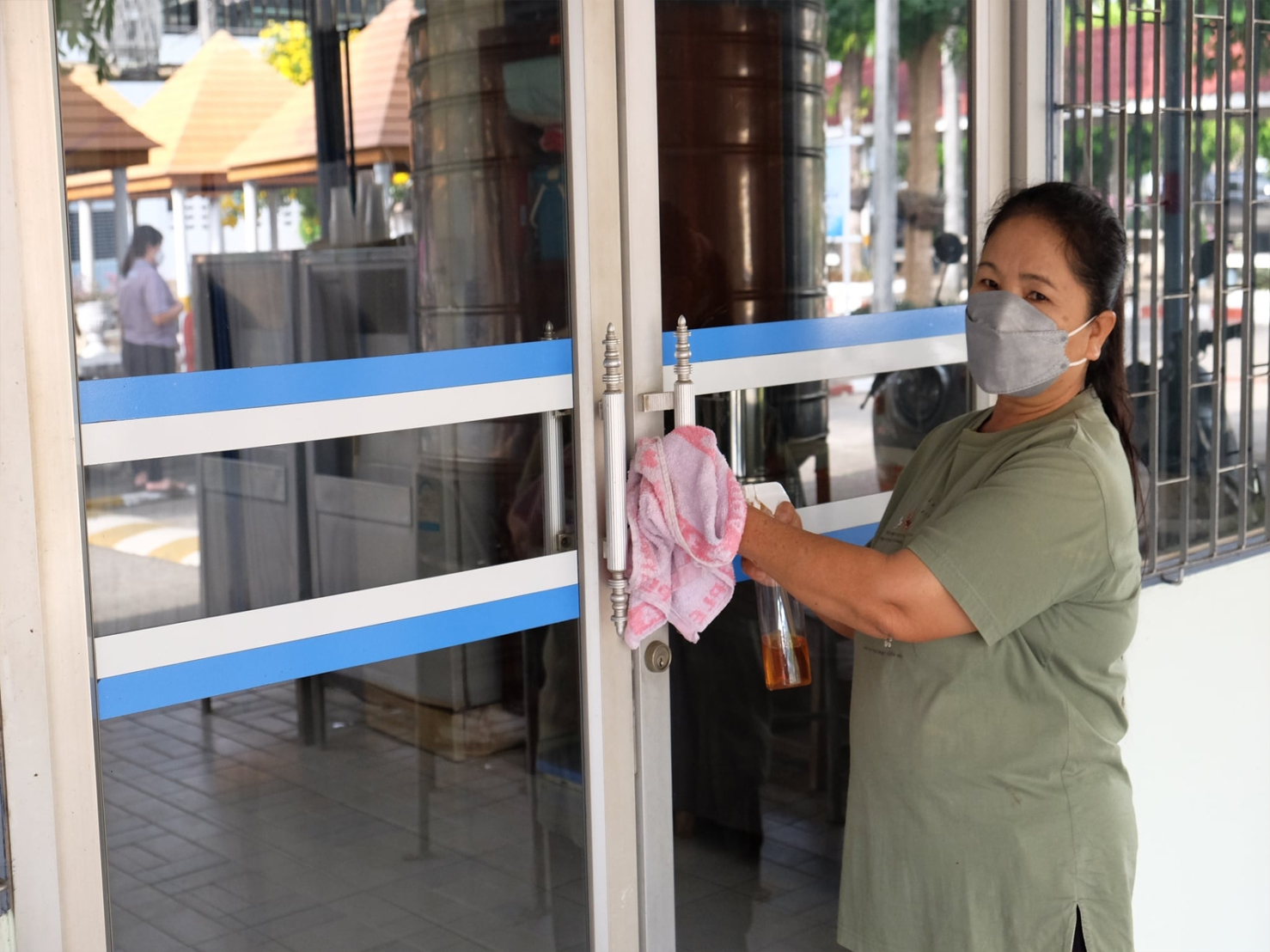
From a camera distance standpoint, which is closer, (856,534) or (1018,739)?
(1018,739)

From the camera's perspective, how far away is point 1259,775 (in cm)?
288

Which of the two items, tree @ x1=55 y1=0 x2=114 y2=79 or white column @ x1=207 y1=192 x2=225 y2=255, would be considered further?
white column @ x1=207 y1=192 x2=225 y2=255

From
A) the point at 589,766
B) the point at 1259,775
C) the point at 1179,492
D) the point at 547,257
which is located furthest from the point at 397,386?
the point at 1259,775

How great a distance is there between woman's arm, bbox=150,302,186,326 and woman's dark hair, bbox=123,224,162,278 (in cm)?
5

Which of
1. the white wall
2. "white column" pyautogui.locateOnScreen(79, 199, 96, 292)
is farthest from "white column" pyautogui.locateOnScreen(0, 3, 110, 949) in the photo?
the white wall

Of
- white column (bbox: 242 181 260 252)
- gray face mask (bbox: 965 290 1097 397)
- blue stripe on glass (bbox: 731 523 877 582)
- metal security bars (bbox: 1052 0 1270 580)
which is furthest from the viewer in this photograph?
metal security bars (bbox: 1052 0 1270 580)

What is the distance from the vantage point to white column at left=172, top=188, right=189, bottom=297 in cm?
142

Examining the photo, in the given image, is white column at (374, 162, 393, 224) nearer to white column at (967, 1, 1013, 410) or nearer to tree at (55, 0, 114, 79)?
tree at (55, 0, 114, 79)

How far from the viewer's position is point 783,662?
1787mm

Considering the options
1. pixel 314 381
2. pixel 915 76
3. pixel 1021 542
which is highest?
pixel 915 76

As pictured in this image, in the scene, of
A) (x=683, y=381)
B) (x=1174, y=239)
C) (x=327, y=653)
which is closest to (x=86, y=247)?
(x=327, y=653)

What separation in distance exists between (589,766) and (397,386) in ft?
1.96

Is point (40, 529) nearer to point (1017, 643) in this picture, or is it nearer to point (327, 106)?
point (327, 106)

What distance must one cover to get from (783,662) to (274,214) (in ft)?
2.91
